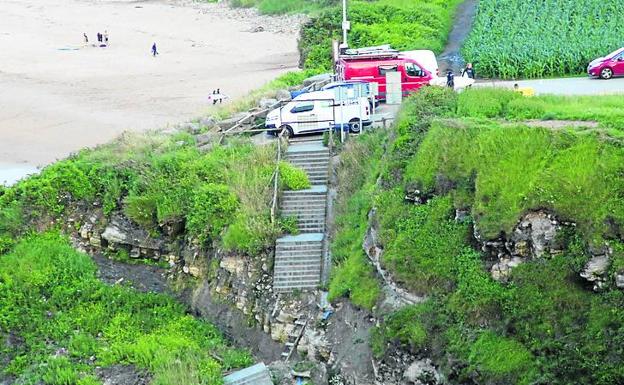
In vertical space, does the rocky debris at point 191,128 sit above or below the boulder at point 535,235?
above

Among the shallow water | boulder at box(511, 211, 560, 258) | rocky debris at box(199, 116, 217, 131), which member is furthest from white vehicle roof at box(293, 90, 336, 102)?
boulder at box(511, 211, 560, 258)

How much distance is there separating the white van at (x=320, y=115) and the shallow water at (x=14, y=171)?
11.0 meters

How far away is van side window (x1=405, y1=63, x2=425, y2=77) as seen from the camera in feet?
103

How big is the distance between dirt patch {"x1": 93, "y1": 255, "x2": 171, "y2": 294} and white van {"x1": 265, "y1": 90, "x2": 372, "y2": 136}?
599 cm

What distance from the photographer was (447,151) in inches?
817

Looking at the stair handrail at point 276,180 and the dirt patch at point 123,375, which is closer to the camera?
the dirt patch at point 123,375

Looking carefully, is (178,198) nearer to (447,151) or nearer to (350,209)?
(350,209)

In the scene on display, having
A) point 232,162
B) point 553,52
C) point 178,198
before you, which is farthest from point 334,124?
point 553,52

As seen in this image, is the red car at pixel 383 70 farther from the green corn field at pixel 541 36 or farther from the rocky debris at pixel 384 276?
the rocky debris at pixel 384 276

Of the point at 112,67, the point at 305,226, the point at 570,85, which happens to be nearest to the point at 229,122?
the point at 305,226

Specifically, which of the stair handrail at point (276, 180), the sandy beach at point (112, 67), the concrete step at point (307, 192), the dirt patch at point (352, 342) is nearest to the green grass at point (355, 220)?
the dirt patch at point (352, 342)

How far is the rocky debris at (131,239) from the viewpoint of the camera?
2609 centimetres

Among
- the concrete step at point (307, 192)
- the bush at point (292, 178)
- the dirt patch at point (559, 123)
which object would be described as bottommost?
the concrete step at point (307, 192)

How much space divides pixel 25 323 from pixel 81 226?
4.28 meters
